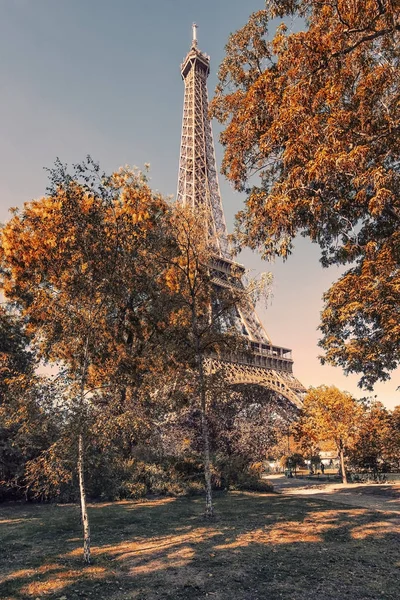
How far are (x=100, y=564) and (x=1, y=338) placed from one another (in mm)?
18363

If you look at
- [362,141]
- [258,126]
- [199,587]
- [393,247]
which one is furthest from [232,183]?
[199,587]

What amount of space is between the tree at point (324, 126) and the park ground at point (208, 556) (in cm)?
662

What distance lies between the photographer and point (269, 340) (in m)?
48.6

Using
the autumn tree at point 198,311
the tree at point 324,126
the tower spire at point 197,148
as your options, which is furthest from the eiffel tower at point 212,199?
the tree at point 324,126

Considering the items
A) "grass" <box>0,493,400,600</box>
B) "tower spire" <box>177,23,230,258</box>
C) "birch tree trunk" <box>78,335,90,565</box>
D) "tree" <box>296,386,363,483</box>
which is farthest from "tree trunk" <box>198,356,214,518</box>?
"tower spire" <box>177,23,230,258</box>

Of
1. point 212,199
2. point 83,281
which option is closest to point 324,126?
point 83,281

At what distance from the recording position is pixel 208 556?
8.04 meters

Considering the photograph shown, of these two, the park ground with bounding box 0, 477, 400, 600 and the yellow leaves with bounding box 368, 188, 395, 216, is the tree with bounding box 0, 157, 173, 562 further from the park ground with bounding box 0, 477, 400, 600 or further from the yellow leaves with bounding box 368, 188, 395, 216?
the yellow leaves with bounding box 368, 188, 395, 216

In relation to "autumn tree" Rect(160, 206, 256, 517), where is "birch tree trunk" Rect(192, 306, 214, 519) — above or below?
below

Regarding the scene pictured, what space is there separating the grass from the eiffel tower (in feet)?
75.8

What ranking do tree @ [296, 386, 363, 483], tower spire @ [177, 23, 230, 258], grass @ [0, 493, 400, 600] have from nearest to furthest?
grass @ [0, 493, 400, 600] < tree @ [296, 386, 363, 483] < tower spire @ [177, 23, 230, 258]

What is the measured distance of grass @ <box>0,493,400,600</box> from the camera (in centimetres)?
623

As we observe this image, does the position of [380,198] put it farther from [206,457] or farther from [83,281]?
[206,457]

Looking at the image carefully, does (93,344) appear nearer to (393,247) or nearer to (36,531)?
(36,531)
